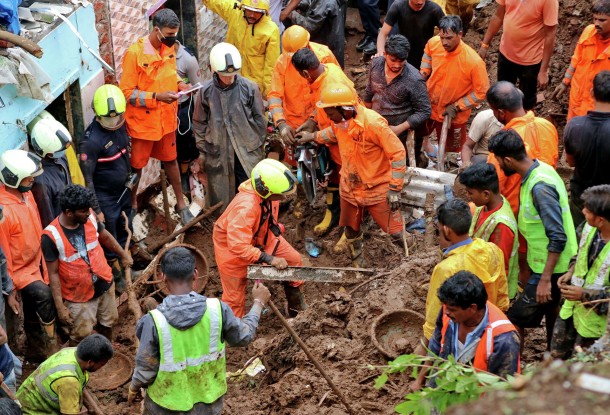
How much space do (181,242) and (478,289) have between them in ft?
18.5

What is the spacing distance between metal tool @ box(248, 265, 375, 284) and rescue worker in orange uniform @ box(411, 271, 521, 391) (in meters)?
2.91

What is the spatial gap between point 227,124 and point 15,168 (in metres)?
3.09

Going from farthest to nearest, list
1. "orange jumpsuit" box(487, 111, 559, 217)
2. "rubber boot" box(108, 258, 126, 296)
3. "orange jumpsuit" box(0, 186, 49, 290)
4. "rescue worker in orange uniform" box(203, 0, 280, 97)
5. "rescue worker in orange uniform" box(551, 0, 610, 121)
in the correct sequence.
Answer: "rescue worker in orange uniform" box(203, 0, 280, 97)
"rubber boot" box(108, 258, 126, 296)
"rescue worker in orange uniform" box(551, 0, 610, 121)
"orange jumpsuit" box(0, 186, 49, 290)
"orange jumpsuit" box(487, 111, 559, 217)

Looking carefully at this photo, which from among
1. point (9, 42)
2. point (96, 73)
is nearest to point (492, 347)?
point (9, 42)

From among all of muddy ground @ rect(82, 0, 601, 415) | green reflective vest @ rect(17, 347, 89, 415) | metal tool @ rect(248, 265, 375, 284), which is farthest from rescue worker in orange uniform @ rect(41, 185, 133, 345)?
green reflective vest @ rect(17, 347, 89, 415)

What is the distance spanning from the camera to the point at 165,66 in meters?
9.49

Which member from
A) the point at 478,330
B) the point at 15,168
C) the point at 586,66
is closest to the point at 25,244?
the point at 15,168

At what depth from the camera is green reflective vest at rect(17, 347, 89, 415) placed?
6.04m

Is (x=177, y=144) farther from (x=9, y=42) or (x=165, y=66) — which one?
(x=9, y=42)

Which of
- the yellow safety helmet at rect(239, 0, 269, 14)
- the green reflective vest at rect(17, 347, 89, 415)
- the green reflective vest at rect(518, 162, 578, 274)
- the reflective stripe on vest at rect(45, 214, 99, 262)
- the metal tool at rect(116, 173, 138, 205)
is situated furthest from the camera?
the yellow safety helmet at rect(239, 0, 269, 14)

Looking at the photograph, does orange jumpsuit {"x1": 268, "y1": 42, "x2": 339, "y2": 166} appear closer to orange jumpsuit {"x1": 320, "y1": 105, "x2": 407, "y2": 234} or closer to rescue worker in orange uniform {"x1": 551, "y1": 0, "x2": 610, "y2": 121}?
orange jumpsuit {"x1": 320, "y1": 105, "x2": 407, "y2": 234}

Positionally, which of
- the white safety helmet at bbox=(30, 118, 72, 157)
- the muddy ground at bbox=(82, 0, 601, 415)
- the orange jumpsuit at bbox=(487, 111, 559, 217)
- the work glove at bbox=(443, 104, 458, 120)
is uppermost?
the orange jumpsuit at bbox=(487, 111, 559, 217)

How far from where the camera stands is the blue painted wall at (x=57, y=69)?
795 cm

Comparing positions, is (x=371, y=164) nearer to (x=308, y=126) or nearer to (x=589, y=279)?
(x=308, y=126)
